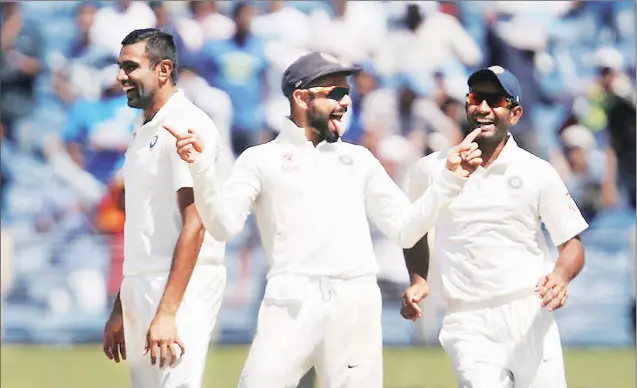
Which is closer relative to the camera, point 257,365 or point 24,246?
point 257,365

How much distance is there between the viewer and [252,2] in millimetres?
13969

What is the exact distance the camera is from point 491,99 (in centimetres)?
627

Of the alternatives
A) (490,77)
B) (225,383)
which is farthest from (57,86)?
(490,77)

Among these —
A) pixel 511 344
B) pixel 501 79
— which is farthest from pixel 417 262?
pixel 501 79

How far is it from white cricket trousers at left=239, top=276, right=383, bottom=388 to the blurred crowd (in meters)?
7.25

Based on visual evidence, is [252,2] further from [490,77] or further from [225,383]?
[490,77]

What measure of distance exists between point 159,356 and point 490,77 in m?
1.90

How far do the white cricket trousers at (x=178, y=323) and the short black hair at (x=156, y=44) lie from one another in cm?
80

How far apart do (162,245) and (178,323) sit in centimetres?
30

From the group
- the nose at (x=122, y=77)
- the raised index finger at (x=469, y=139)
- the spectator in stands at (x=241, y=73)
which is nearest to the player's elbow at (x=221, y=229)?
the nose at (x=122, y=77)

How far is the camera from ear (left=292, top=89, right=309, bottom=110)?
595 cm

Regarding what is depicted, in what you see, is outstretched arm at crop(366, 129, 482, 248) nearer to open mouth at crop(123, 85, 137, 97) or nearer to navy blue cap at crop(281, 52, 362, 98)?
navy blue cap at crop(281, 52, 362, 98)

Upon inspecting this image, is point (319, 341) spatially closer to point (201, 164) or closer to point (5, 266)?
point (201, 164)

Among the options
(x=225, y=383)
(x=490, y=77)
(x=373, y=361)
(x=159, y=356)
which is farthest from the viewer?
(x=225, y=383)
